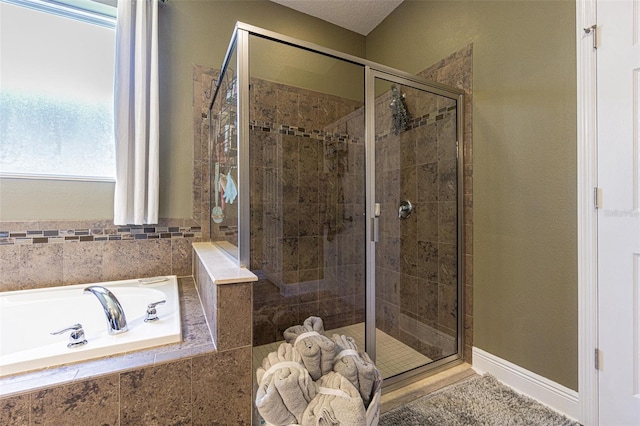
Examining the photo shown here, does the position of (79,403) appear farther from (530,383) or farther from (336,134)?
(530,383)

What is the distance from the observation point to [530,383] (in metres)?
1.48

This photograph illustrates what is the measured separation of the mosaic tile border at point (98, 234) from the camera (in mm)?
1696

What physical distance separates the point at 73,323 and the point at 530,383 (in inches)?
99.6

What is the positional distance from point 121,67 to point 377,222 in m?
1.95

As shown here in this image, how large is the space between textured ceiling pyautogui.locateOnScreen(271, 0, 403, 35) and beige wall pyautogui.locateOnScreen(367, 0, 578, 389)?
2.30ft

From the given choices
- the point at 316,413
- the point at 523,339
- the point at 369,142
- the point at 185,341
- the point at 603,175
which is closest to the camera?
the point at 316,413

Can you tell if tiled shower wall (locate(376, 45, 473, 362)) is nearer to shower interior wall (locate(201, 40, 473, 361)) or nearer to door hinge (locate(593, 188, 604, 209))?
shower interior wall (locate(201, 40, 473, 361))

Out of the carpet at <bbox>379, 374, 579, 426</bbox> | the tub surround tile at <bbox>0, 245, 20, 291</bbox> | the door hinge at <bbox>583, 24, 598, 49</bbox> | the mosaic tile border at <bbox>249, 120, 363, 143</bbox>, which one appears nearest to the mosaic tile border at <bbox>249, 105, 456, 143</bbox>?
the mosaic tile border at <bbox>249, 120, 363, 143</bbox>

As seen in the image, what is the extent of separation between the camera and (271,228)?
1929mm

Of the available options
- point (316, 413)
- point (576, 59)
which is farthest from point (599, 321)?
point (316, 413)

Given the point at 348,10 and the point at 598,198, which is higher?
the point at 348,10

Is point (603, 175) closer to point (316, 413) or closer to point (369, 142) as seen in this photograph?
point (369, 142)

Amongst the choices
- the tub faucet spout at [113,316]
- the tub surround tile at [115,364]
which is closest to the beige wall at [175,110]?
the tub faucet spout at [113,316]

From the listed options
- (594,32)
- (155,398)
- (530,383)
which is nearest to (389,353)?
(530,383)
